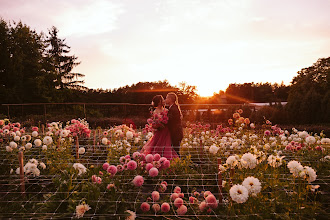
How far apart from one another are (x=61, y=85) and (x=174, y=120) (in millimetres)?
26845

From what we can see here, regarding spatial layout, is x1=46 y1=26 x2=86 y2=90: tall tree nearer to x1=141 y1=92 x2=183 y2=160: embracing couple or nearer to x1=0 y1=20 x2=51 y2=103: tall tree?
x1=0 y1=20 x2=51 y2=103: tall tree

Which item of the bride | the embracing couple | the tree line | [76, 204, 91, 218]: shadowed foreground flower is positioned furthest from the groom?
the tree line

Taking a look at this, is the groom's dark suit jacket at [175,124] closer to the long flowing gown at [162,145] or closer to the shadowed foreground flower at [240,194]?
the long flowing gown at [162,145]

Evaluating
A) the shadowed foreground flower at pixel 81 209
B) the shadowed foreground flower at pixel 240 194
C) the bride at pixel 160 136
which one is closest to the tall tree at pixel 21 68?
the bride at pixel 160 136

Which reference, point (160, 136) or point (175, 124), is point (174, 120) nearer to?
point (175, 124)

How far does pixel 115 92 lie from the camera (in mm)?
26469

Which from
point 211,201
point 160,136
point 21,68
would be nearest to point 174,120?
point 160,136

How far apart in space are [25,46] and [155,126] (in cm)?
2292

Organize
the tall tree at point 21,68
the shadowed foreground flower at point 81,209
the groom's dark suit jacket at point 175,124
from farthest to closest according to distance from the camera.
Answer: the tall tree at point 21,68 → the groom's dark suit jacket at point 175,124 → the shadowed foreground flower at point 81,209

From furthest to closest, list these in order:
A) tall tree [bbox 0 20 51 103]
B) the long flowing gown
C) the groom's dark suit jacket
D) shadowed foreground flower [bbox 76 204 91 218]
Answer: tall tree [bbox 0 20 51 103], the groom's dark suit jacket, the long flowing gown, shadowed foreground flower [bbox 76 204 91 218]

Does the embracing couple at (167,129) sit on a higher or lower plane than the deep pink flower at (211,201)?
higher

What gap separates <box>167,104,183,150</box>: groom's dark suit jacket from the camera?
223 inches

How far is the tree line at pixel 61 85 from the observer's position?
44.2ft

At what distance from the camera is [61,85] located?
29.3 m
